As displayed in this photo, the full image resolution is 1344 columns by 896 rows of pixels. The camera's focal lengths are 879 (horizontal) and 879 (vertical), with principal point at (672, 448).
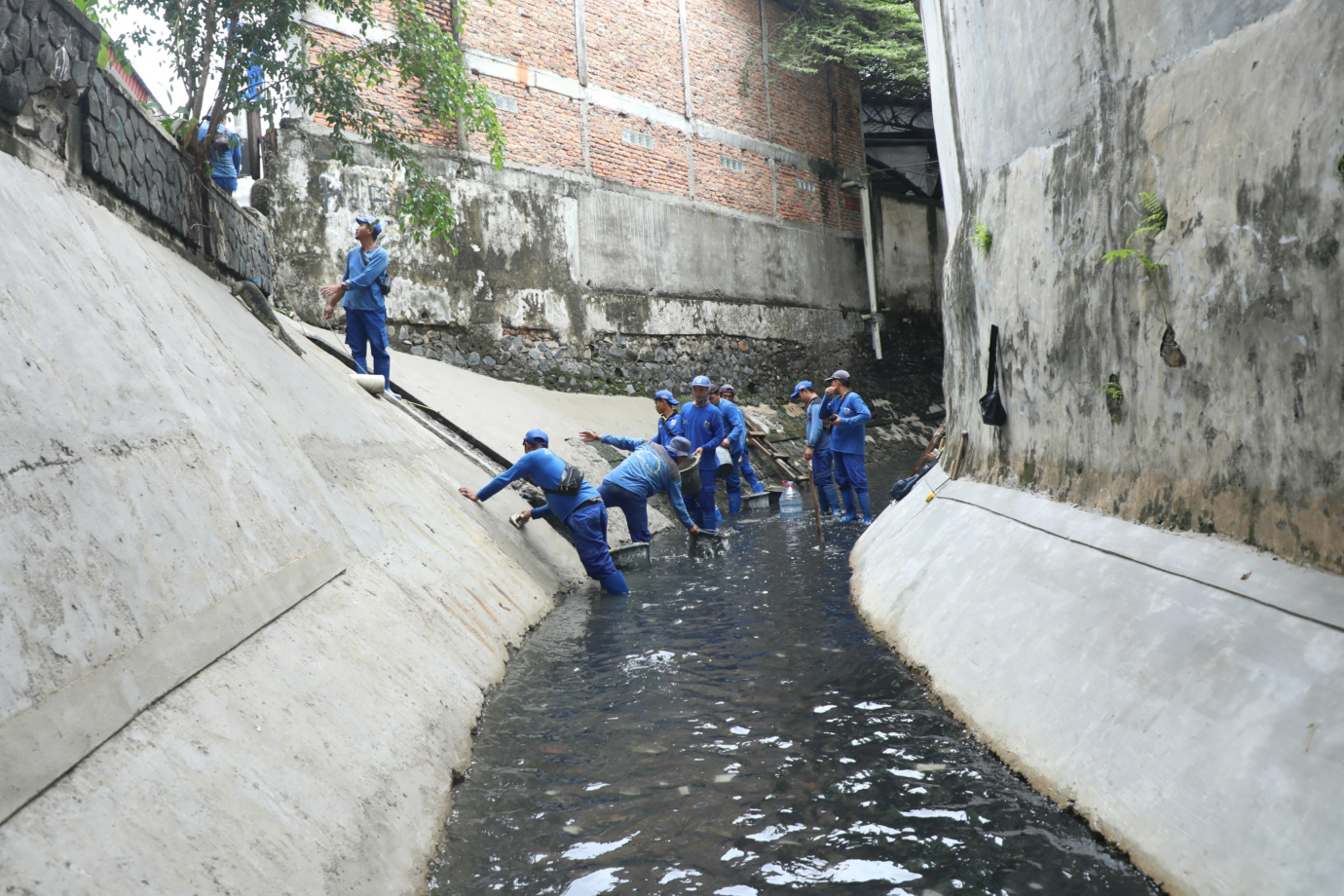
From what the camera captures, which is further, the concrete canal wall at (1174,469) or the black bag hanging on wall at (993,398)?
the black bag hanging on wall at (993,398)

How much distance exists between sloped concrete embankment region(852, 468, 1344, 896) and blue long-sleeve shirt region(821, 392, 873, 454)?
5393 mm

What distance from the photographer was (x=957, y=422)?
24.6ft

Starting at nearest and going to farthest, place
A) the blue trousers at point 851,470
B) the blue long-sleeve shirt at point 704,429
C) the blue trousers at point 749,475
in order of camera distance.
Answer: the blue trousers at point 851,470 → the blue long-sleeve shirt at point 704,429 → the blue trousers at point 749,475

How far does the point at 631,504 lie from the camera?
8641 mm

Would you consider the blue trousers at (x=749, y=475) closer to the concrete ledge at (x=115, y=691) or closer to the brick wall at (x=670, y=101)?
the brick wall at (x=670, y=101)

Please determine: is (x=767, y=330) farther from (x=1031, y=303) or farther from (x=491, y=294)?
(x=1031, y=303)

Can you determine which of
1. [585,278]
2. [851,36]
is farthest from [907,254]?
[585,278]

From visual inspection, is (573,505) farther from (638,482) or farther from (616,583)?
(638,482)

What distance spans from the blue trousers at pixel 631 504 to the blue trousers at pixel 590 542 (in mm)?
1118

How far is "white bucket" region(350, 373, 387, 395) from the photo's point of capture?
8500 millimetres


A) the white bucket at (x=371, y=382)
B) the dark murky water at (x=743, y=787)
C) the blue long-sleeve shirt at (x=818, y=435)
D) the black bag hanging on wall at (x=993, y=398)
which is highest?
the white bucket at (x=371, y=382)

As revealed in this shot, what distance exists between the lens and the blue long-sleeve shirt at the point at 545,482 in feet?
23.2

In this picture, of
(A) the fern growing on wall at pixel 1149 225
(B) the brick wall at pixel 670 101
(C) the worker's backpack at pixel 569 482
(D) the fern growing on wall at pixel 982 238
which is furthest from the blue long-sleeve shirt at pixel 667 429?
(A) the fern growing on wall at pixel 1149 225

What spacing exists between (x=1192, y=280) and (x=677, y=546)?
22.5ft
